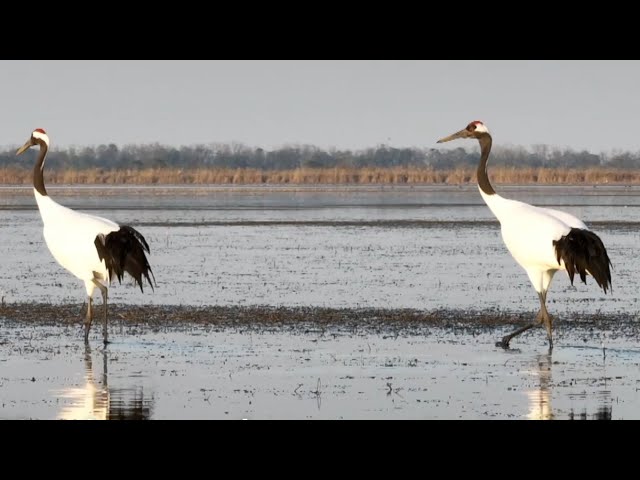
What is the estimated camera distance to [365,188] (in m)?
55.5

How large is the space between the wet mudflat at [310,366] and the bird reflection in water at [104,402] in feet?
0.04

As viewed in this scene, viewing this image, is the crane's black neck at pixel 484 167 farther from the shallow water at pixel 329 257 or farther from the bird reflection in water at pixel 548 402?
the bird reflection in water at pixel 548 402

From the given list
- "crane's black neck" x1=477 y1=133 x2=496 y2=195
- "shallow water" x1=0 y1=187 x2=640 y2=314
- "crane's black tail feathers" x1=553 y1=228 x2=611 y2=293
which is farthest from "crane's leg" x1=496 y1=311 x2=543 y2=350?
"shallow water" x1=0 y1=187 x2=640 y2=314

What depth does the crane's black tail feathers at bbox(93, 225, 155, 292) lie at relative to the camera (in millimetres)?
11828

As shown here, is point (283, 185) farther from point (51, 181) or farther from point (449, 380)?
point (449, 380)

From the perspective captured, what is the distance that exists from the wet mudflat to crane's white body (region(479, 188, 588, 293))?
2.06 feet

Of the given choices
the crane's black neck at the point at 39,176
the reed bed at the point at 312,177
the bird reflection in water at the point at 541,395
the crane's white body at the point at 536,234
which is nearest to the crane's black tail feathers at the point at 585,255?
the crane's white body at the point at 536,234

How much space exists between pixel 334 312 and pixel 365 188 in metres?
42.4

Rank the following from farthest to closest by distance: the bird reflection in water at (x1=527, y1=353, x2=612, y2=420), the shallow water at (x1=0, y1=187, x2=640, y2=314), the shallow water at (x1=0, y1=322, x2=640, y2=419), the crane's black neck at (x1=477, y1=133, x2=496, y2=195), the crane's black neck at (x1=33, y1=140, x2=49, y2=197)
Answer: the shallow water at (x1=0, y1=187, x2=640, y2=314), the crane's black neck at (x1=33, y1=140, x2=49, y2=197), the crane's black neck at (x1=477, y1=133, x2=496, y2=195), the shallow water at (x1=0, y1=322, x2=640, y2=419), the bird reflection in water at (x1=527, y1=353, x2=612, y2=420)

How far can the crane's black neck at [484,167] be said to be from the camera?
12758 mm

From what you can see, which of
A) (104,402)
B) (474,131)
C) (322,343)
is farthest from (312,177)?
(104,402)

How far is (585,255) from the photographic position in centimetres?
1127

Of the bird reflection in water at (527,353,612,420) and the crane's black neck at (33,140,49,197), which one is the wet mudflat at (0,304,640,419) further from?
the crane's black neck at (33,140,49,197)

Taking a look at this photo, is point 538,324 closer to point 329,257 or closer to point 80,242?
point 80,242
